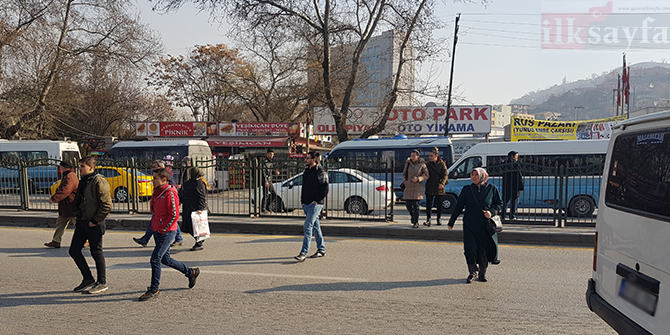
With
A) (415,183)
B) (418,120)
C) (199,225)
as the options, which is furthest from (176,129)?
(199,225)

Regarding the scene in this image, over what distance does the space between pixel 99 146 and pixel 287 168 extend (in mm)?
28693

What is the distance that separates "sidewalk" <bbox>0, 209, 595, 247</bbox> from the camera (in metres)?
9.21

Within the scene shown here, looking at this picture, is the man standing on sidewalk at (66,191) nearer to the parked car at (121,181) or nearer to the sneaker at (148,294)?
the sneaker at (148,294)

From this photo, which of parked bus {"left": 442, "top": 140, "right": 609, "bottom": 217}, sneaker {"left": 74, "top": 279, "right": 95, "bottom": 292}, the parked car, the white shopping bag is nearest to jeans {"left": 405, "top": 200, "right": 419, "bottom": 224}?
parked bus {"left": 442, "top": 140, "right": 609, "bottom": 217}

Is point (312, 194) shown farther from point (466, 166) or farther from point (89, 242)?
point (466, 166)

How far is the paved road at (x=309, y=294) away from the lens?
466 centimetres

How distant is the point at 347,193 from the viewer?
39.1 feet

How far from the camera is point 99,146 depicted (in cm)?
3519

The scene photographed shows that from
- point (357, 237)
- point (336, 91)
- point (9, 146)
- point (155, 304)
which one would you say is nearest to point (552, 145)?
point (357, 237)

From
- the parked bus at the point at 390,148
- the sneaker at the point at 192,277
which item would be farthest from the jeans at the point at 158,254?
the parked bus at the point at 390,148

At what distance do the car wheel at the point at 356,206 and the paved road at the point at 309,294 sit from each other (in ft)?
10.5

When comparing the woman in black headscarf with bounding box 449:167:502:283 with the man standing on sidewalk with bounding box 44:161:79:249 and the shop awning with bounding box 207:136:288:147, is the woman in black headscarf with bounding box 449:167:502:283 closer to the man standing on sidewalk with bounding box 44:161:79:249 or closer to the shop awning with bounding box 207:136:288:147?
the man standing on sidewalk with bounding box 44:161:79:249

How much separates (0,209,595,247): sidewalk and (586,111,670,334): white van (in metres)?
5.45

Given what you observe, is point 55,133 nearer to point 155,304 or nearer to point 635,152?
point 155,304
